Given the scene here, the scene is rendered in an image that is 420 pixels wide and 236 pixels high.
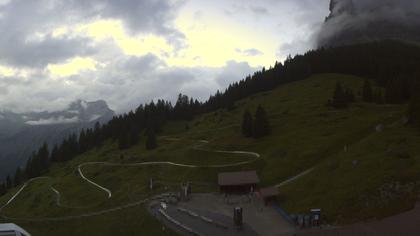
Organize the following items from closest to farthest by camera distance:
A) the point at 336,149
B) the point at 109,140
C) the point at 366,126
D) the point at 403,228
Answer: the point at 403,228 < the point at 336,149 < the point at 366,126 < the point at 109,140

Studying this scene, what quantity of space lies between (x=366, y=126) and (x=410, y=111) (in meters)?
17.5

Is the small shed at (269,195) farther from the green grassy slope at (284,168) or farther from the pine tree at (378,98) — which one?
the pine tree at (378,98)

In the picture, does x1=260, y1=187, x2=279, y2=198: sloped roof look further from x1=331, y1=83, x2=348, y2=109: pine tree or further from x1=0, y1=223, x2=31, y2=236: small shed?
x1=331, y1=83, x2=348, y2=109: pine tree

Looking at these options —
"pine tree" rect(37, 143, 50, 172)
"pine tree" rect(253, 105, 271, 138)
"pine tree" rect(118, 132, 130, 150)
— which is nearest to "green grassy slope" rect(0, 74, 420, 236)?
"pine tree" rect(253, 105, 271, 138)

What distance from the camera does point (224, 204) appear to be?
2916 inches

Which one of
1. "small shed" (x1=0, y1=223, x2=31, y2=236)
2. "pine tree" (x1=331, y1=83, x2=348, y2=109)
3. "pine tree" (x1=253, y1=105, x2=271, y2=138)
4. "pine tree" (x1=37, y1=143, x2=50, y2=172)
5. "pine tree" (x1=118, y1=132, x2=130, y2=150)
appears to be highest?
"pine tree" (x1=331, y1=83, x2=348, y2=109)

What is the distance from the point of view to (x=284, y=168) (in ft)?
285

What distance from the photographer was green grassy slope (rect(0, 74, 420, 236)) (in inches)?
2403

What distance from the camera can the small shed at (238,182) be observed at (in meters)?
81.6

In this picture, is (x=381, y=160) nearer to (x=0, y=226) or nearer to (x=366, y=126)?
(x=366, y=126)

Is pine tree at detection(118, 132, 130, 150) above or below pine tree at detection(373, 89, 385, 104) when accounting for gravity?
below

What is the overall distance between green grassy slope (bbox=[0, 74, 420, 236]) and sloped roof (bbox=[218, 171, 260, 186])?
2.92m

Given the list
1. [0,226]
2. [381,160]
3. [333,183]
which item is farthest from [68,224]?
[0,226]

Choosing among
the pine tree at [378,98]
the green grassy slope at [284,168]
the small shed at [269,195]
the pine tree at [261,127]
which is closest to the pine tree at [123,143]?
the green grassy slope at [284,168]
